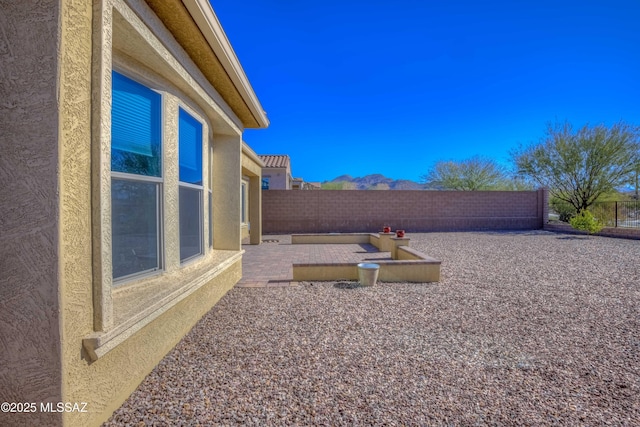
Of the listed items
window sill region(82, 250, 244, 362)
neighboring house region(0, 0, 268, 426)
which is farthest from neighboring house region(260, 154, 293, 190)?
neighboring house region(0, 0, 268, 426)

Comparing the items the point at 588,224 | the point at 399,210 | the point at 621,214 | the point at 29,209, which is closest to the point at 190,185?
the point at 29,209

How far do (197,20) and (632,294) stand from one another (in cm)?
859

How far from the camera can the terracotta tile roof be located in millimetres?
29219

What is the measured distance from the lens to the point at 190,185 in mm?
4770

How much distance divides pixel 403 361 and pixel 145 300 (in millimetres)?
2790

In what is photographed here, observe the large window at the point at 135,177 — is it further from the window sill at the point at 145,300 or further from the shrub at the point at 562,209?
the shrub at the point at 562,209

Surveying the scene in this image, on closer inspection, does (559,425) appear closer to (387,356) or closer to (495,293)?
Result: (387,356)

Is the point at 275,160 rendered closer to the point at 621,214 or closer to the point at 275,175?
the point at 275,175

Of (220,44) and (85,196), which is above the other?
(220,44)

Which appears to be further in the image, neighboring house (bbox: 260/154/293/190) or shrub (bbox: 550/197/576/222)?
neighboring house (bbox: 260/154/293/190)

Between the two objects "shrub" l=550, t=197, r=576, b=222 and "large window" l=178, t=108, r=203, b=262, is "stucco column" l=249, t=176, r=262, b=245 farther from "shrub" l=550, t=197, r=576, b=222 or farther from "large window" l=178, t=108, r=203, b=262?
"shrub" l=550, t=197, r=576, b=222

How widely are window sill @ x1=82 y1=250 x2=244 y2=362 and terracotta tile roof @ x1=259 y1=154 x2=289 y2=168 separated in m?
24.8

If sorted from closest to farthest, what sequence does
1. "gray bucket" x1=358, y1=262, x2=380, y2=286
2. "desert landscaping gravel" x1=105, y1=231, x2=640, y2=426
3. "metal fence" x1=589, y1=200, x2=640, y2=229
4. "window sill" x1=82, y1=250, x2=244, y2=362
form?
"window sill" x1=82, y1=250, x2=244, y2=362, "desert landscaping gravel" x1=105, y1=231, x2=640, y2=426, "gray bucket" x1=358, y1=262, x2=380, y2=286, "metal fence" x1=589, y1=200, x2=640, y2=229

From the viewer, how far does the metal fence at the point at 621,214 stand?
55.4 feet
